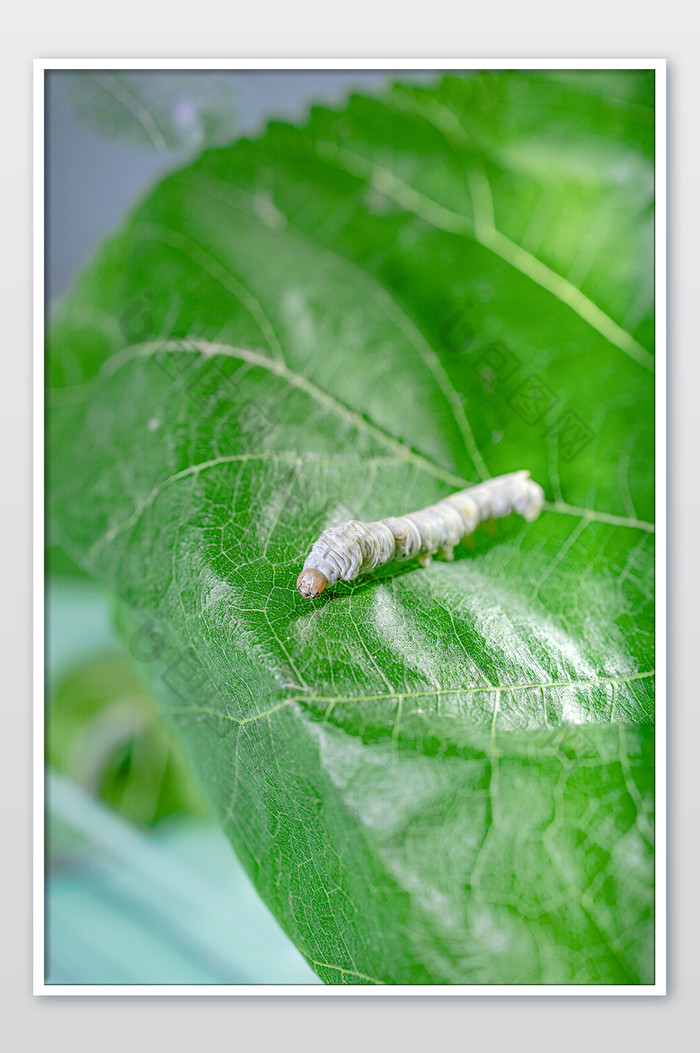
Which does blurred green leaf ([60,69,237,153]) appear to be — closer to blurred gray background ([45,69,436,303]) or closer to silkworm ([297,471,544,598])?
blurred gray background ([45,69,436,303])

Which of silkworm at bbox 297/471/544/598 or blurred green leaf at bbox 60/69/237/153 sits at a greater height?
blurred green leaf at bbox 60/69/237/153

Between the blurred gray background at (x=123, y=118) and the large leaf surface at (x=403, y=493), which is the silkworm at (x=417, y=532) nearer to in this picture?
the large leaf surface at (x=403, y=493)

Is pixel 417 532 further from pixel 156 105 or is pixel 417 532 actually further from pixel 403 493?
pixel 156 105

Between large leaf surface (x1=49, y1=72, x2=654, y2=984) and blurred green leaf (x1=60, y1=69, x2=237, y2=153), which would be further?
blurred green leaf (x1=60, y1=69, x2=237, y2=153)

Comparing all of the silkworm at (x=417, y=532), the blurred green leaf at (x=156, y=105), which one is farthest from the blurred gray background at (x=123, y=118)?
the silkworm at (x=417, y=532)

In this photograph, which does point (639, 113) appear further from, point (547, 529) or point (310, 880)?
point (310, 880)

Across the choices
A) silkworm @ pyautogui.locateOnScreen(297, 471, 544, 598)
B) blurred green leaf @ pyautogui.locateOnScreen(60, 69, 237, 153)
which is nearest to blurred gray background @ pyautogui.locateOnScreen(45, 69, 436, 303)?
blurred green leaf @ pyautogui.locateOnScreen(60, 69, 237, 153)
